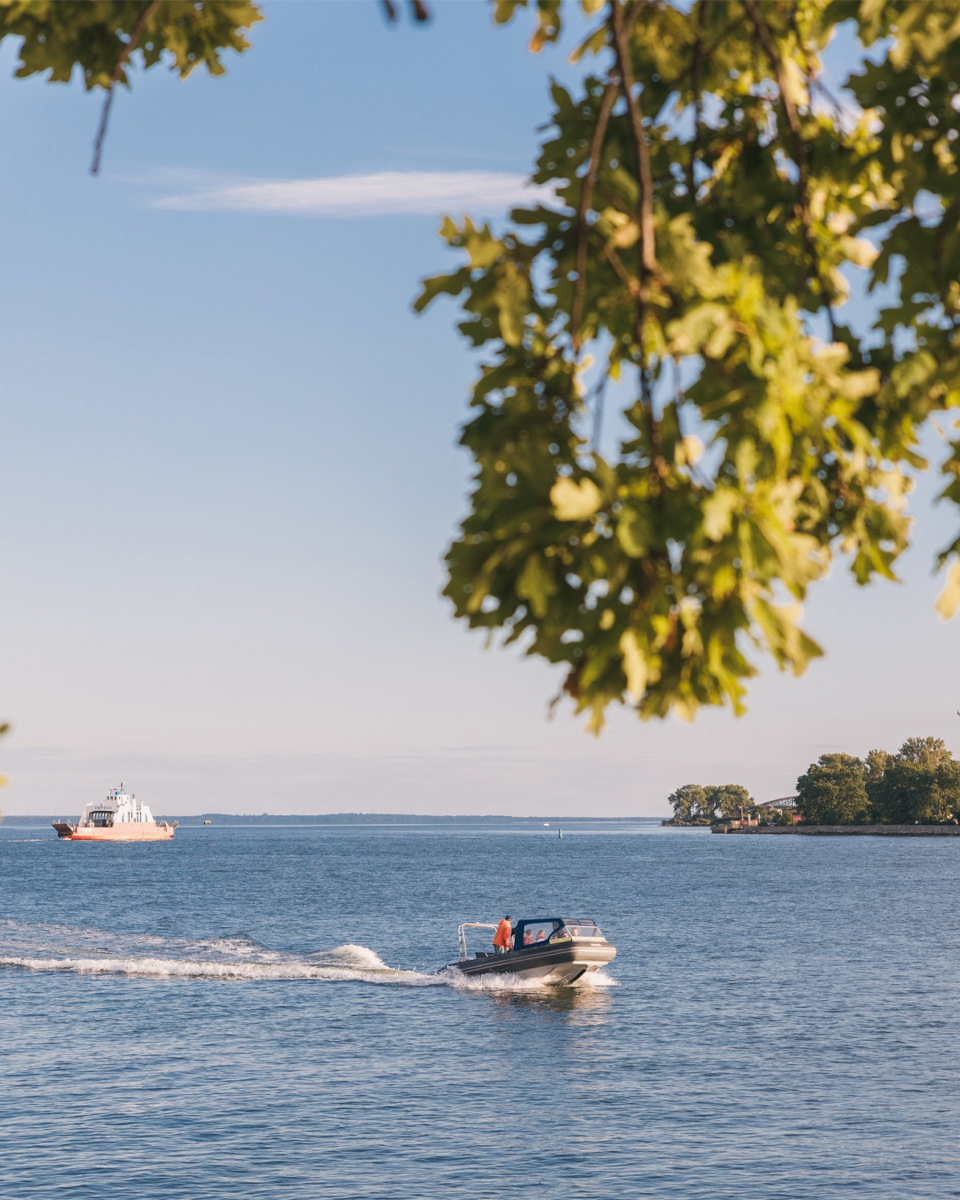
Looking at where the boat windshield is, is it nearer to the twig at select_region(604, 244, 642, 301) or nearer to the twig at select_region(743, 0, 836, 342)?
the twig at select_region(743, 0, 836, 342)

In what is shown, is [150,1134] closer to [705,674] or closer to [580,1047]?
[580,1047]

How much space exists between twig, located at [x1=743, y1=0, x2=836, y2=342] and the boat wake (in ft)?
168

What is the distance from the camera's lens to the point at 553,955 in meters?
51.0

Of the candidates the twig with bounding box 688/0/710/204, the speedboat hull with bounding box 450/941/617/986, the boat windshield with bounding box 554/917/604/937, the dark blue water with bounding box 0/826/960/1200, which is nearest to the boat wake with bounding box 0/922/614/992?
the dark blue water with bounding box 0/826/960/1200

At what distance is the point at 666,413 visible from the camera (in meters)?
4.07

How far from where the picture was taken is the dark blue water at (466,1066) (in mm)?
28031

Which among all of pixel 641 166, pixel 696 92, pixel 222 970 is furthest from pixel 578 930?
pixel 641 166

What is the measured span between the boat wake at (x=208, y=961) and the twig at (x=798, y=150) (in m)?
51.1

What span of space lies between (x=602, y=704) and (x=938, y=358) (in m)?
2.06

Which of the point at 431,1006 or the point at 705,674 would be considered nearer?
the point at 705,674

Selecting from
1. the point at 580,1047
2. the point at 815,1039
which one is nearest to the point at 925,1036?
the point at 815,1039

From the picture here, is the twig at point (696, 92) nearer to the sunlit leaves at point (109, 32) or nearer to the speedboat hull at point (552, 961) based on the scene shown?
the sunlit leaves at point (109, 32)

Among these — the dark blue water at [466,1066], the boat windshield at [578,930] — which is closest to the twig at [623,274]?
the dark blue water at [466,1066]

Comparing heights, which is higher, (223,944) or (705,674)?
(705,674)
